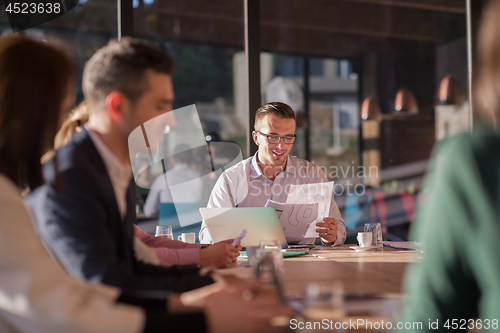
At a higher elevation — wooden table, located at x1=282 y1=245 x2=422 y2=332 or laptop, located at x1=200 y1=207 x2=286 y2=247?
laptop, located at x1=200 y1=207 x2=286 y2=247

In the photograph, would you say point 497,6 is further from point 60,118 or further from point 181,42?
point 181,42

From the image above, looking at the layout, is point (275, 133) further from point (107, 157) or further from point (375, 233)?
point (107, 157)

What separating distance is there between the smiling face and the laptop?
0.89 metres

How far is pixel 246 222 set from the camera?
7.80ft

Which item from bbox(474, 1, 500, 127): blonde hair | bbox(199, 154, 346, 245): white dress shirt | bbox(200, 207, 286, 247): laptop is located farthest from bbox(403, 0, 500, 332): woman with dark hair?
bbox(199, 154, 346, 245): white dress shirt

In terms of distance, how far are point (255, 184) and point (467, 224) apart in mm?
2469

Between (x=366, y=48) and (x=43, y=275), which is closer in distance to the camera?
(x=43, y=275)

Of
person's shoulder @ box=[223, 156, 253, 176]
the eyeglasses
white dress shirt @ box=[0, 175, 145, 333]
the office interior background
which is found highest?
the office interior background

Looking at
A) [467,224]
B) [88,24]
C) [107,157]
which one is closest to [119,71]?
[107,157]

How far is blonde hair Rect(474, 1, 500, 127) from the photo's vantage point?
832 mm

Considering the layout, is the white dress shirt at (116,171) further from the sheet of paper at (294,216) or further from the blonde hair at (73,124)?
the sheet of paper at (294,216)

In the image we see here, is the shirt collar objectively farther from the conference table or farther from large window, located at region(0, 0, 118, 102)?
large window, located at region(0, 0, 118, 102)

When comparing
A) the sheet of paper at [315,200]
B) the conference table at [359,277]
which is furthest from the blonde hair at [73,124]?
the sheet of paper at [315,200]

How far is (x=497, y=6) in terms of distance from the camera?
2.76 feet
